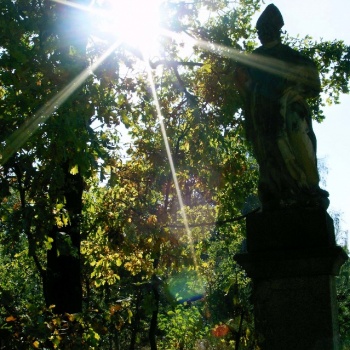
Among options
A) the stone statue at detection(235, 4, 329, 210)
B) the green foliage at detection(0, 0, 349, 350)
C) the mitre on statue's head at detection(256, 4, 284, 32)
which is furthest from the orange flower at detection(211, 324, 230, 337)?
the mitre on statue's head at detection(256, 4, 284, 32)

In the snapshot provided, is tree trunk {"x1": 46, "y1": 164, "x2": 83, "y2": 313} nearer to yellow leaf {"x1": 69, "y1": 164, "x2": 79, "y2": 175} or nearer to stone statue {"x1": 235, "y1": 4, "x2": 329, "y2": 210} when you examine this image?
yellow leaf {"x1": 69, "y1": 164, "x2": 79, "y2": 175}

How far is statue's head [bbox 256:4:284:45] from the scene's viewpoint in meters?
5.27

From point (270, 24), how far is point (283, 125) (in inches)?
41.9

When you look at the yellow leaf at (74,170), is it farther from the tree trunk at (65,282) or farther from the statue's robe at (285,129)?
the statue's robe at (285,129)

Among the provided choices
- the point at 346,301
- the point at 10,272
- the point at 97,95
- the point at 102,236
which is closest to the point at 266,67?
the point at 97,95

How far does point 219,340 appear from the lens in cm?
522

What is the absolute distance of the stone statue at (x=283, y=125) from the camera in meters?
4.86

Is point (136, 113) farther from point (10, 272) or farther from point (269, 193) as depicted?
point (10, 272)

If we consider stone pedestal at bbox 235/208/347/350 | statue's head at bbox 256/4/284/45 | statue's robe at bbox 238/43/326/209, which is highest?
statue's head at bbox 256/4/284/45

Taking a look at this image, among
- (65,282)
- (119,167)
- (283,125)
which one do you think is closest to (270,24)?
(283,125)

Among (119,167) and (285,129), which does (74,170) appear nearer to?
(285,129)

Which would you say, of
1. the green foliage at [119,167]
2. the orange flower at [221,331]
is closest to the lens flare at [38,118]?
the green foliage at [119,167]

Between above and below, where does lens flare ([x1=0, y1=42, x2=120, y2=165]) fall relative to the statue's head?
below

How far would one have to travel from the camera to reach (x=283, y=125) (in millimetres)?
4945
